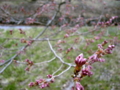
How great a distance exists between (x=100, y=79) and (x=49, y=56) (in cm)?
120

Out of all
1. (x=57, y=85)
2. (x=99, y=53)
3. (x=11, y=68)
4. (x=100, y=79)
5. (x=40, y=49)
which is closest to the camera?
(x=99, y=53)

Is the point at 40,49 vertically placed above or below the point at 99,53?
below

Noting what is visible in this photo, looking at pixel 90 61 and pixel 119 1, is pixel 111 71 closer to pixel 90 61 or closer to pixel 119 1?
pixel 90 61

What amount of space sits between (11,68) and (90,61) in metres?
2.18

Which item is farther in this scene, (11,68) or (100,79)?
(11,68)

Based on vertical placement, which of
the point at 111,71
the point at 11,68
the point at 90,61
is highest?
the point at 90,61

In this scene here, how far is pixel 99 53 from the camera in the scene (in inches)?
26.0

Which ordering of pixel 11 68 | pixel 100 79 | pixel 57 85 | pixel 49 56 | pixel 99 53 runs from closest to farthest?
pixel 99 53
pixel 57 85
pixel 100 79
pixel 11 68
pixel 49 56

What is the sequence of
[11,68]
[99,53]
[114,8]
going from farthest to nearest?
[114,8] → [11,68] → [99,53]

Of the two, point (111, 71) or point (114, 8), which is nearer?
point (111, 71)

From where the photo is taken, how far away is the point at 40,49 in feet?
10.9

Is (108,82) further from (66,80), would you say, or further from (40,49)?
(40,49)

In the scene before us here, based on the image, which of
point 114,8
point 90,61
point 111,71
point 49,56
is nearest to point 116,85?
point 111,71

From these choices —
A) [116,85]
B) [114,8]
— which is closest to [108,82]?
[116,85]
